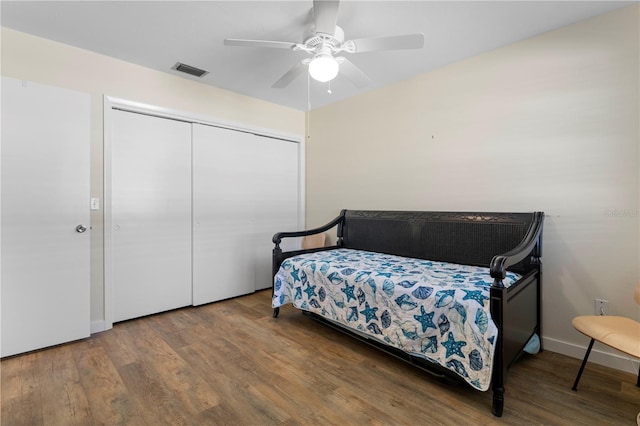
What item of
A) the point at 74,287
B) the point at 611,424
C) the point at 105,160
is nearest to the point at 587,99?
the point at 611,424

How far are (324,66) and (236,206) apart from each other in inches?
81.8

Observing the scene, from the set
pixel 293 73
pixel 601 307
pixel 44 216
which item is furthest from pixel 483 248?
pixel 44 216

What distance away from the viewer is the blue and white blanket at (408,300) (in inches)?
61.3

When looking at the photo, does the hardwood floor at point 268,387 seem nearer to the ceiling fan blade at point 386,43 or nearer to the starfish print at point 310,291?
the starfish print at point 310,291

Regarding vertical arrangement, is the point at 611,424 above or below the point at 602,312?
below

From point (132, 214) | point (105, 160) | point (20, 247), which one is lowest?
point (20, 247)

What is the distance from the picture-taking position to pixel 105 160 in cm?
254

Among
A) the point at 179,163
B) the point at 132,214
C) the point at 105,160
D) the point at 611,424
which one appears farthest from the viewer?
the point at 179,163

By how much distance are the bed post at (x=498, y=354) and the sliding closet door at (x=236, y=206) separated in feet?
8.78

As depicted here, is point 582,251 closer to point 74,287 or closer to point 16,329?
point 74,287

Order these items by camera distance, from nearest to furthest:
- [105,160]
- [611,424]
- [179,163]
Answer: [611,424] < [105,160] < [179,163]

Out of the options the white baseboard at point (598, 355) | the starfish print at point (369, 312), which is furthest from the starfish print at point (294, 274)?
the white baseboard at point (598, 355)

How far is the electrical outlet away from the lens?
6.58 feet

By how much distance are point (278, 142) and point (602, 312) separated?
341cm
